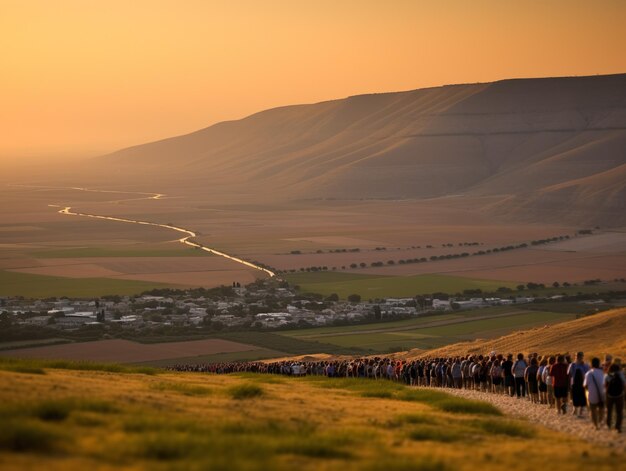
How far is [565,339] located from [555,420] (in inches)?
867

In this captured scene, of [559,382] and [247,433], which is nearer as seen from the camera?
[247,433]

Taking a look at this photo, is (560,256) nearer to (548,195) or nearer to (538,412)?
(548,195)

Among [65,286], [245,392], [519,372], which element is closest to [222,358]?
[519,372]

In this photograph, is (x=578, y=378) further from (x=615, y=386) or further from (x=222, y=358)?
(x=222, y=358)

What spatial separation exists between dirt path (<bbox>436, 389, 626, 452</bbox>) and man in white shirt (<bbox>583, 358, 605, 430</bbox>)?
0.35 meters

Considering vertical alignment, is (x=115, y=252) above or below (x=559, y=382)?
above

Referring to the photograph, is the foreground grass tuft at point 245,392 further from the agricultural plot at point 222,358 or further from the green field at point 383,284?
the green field at point 383,284

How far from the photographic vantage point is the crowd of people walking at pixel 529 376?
67.0 ft

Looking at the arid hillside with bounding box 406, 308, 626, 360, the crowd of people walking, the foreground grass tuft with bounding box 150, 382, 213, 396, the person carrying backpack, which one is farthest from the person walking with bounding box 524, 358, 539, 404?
the arid hillside with bounding box 406, 308, 626, 360

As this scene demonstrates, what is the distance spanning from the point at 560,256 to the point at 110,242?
182 feet

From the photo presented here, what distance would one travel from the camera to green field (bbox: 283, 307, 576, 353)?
63.6 meters

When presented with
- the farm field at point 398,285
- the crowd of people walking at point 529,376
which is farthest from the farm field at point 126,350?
the farm field at point 398,285

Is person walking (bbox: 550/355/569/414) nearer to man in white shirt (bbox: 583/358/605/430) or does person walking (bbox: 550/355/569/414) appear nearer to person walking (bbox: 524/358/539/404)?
man in white shirt (bbox: 583/358/605/430)

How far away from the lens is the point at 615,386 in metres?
19.9
